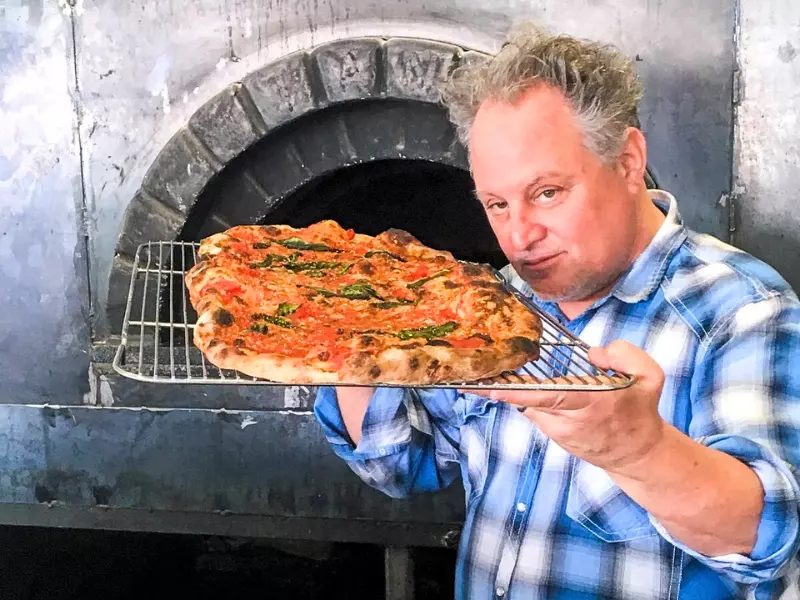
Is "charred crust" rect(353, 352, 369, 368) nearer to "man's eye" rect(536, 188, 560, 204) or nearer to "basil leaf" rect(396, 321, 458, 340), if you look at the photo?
"basil leaf" rect(396, 321, 458, 340)

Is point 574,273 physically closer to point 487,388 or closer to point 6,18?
point 487,388

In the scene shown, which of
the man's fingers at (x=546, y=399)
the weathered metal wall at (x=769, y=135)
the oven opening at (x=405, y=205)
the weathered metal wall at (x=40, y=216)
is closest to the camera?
the man's fingers at (x=546, y=399)

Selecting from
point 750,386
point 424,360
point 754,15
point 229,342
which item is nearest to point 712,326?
point 750,386

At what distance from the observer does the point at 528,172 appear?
1.22m

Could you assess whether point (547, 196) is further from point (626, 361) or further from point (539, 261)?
point (626, 361)

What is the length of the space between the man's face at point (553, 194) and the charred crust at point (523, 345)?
0.98 feet

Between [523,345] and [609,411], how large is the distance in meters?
0.17

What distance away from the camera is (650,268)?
126cm

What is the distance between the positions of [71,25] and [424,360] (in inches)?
62.6

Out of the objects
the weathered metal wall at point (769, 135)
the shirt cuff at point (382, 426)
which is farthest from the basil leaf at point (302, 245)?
the weathered metal wall at point (769, 135)

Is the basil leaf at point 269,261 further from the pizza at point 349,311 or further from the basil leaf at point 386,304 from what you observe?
Result: the basil leaf at point 386,304

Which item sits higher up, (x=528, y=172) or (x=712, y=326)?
(x=528, y=172)

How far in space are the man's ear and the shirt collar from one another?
92 mm

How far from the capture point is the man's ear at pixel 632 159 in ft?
4.19
